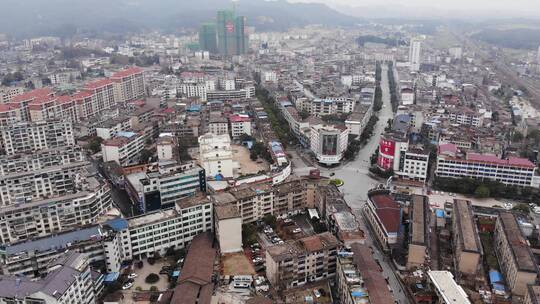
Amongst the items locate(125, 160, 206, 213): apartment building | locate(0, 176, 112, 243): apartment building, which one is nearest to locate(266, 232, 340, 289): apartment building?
locate(125, 160, 206, 213): apartment building

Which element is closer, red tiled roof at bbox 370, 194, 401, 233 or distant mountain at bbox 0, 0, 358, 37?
red tiled roof at bbox 370, 194, 401, 233

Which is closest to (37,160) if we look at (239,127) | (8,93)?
(239,127)

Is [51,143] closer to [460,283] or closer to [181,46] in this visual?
[460,283]

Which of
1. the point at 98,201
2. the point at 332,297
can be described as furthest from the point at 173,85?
the point at 332,297

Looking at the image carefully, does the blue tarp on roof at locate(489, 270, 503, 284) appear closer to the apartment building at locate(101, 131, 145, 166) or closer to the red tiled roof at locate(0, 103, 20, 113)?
the apartment building at locate(101, 131, 145, 166)

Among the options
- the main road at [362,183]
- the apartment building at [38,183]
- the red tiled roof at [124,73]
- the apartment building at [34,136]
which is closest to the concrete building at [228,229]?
the main road at [362,183]

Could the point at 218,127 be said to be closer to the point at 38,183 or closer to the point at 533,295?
the point at 38,183

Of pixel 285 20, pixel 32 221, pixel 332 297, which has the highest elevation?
pixel 285 20
